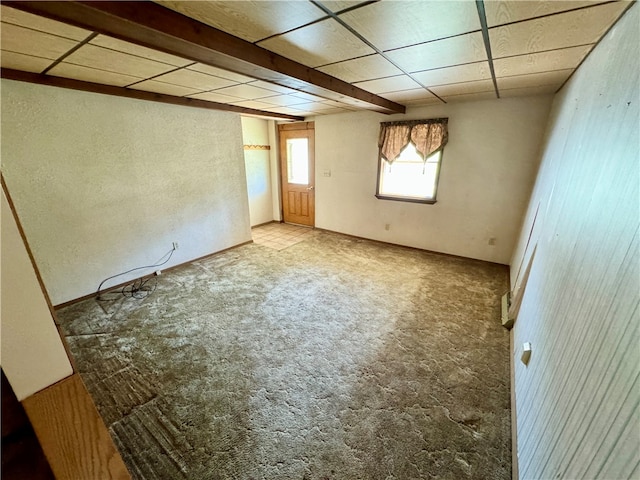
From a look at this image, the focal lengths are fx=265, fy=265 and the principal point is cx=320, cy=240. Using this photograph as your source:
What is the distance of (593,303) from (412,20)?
1.53 meters

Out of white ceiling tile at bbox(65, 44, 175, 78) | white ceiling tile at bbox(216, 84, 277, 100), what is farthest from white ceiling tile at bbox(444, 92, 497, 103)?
white ceiling tile at bbox(65, 44, 175, 78)

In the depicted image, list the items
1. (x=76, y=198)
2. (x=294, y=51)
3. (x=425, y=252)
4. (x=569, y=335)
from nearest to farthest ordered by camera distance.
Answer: (x=569, y=335) → (x=294, y=51) → (x=76, y=198) → (x=425, y=252)

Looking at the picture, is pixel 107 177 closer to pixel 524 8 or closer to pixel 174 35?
pixel 174 35

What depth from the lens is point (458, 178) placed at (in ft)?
12.3

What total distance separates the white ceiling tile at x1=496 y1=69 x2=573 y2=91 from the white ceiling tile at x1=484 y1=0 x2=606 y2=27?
1.29 meters

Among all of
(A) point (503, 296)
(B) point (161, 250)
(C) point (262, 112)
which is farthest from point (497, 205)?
(B) point (161, 250)

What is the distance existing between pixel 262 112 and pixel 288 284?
2.90m

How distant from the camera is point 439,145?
3.71 metres

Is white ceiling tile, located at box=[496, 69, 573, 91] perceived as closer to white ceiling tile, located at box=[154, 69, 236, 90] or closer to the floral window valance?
the floral window valance

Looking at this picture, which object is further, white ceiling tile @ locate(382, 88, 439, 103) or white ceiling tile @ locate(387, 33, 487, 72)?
white ceiling tile @ locate(382, 88, 439, 103)

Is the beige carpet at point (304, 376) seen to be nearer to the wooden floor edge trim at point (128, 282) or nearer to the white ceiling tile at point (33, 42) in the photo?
the wooden floor edge trim at point (128, 282)

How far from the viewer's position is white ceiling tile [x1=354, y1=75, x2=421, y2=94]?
250cm

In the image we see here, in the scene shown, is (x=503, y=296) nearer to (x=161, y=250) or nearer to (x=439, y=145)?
(x=439, y=145)

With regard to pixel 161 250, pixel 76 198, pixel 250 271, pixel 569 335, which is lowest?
pixel 250 271
